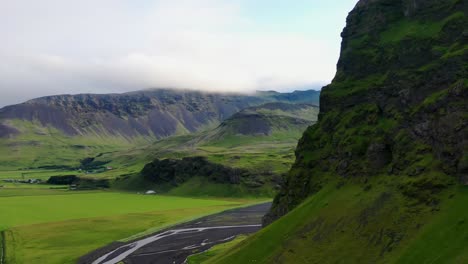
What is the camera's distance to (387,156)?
90.6 meters

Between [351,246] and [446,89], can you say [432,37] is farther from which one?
[351,246]

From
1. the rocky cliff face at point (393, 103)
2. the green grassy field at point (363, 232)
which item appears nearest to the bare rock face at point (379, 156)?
the rocky cliff face at point (393, 103)

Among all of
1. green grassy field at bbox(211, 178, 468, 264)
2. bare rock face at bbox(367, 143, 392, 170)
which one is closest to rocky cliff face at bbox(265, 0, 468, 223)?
bare rock face at bbox(367, 143, 392, 170)

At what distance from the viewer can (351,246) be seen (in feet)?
251

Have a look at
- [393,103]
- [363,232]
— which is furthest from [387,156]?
[363,232]

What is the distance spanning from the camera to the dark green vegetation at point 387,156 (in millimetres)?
71062

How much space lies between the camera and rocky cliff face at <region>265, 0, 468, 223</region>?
79375mm

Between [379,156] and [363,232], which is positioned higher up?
[379,156]

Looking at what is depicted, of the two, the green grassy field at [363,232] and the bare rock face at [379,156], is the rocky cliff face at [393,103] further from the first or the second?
the green grassy field at [363,232]

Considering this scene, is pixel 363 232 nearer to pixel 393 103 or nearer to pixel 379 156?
pixel 379 156

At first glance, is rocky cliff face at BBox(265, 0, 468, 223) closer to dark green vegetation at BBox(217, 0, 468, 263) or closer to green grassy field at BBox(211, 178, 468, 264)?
dark green vegetation at BBox(217, 0, 468, 263)

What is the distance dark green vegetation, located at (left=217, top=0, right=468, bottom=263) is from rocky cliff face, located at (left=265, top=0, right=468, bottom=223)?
0.25m

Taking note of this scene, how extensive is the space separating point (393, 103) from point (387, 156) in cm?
1259

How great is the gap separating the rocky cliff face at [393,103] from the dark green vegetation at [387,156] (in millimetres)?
250
